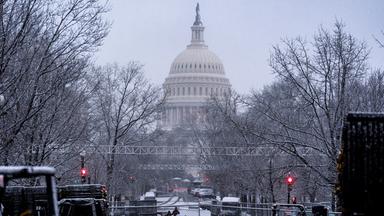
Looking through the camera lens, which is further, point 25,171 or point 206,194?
point 206,194

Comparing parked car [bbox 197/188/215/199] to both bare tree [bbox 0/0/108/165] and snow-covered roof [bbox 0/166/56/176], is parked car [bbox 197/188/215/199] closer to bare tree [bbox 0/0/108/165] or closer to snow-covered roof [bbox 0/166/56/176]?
bare tree [bbox 0/0/108/165]

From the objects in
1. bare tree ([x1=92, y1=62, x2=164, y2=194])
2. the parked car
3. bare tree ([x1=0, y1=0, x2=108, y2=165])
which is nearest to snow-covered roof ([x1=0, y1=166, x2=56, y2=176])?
bare tree ([x1=0, y1=0, x2=108, y2=165])

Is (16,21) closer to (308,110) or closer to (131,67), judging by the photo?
(308,110)

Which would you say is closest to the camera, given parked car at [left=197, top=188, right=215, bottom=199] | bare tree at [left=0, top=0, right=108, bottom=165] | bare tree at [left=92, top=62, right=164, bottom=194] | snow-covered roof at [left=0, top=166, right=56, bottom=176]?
snow-covered roof at [left=0, top=166, right=56, bottom=176]

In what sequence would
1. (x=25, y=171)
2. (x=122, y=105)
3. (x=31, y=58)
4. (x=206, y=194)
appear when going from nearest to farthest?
(x=25, y=171), (x=31, y=58), (x=122, y=105), (x=206, y=194)

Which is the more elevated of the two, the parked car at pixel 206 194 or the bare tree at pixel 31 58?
the bare tree at pixel 31 58

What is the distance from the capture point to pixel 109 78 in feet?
235

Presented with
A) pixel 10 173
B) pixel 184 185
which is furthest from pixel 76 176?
pixel 184 185

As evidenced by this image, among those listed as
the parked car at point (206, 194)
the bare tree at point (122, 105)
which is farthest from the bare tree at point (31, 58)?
the parked car at point (206, 194)

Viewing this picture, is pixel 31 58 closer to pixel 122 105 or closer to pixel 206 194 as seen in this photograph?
pixel 122 105

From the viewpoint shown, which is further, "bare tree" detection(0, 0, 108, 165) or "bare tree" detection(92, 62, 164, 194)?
"bare tree" detection(92, 62, 164, 194)

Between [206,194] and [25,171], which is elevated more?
[25,171]

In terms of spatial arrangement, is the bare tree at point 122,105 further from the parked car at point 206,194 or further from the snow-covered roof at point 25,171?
the snow-covered roof at point 25,171

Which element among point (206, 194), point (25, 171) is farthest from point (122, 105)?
point (25, 171)
